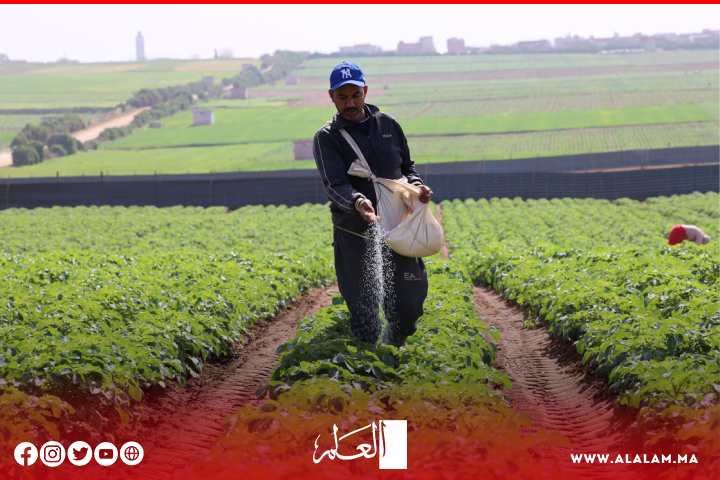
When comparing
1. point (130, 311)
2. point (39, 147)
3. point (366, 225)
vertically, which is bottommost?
point (39, 147)

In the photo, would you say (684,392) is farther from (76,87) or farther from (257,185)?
(76,87)

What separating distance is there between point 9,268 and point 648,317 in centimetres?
1090

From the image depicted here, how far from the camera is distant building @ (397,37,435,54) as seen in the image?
16862 centimetres

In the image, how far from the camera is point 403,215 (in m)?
6.81

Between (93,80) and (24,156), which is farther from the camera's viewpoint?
(93,80)

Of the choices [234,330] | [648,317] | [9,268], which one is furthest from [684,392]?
[9,268]

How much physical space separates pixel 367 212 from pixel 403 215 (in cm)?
67

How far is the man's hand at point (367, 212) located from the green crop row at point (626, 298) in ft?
7.15

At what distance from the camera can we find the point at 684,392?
5148 millimetres

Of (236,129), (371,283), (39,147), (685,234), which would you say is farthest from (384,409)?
(236,129)

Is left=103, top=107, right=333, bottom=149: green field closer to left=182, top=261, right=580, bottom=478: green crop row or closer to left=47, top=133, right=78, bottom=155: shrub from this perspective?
left=47, top=133, right=78, bottom=155: shrub

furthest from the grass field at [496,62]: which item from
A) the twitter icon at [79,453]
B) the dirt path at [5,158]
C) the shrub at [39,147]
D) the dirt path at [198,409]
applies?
the twitter icon at [79,453]

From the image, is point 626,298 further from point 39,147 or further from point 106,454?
point 39,147

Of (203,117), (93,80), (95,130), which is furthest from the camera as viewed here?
(93,80)
